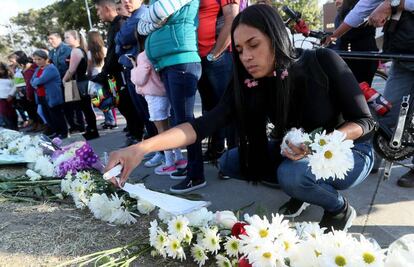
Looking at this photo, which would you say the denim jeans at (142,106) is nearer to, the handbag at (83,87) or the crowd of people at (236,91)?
the crowd of people at (236,91)

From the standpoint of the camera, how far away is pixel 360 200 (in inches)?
106

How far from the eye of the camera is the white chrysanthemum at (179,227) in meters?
1.61

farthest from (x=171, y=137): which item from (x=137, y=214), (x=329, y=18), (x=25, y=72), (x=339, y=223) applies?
(x=329, y=18)

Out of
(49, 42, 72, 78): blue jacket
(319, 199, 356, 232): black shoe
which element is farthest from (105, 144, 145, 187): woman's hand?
(49, 42, 72, 78): blue jacket

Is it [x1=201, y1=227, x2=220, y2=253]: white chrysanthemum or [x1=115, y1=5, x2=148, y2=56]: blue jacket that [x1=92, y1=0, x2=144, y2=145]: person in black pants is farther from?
[x1=201, y1=227, x2=220, y2=253]: white chrysanthemum

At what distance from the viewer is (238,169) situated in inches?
96.3

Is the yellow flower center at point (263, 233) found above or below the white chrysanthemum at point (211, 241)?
above

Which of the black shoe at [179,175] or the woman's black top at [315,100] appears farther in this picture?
the black shoe at [179,175]

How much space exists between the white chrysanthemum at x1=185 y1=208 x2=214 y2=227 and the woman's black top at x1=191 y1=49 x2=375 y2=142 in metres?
0.40

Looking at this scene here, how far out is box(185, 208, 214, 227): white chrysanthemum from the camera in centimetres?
172

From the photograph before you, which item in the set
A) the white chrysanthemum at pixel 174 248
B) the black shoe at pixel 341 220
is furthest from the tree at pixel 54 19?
the white chrysanthemum at pixel 174 248

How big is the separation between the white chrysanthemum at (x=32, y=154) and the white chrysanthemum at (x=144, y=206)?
1.84 metres

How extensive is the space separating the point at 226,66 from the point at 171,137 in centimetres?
172

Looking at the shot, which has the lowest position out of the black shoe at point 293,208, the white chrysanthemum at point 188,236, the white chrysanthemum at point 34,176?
the black shoe at point 293,208
